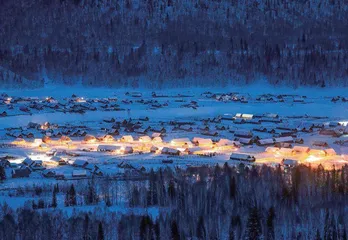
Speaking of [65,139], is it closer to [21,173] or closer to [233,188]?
[21,173]

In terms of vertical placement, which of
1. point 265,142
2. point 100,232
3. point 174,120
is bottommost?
point 174,120

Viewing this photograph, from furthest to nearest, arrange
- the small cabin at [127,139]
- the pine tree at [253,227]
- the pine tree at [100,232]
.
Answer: the small cabin at [127,139] < the pine tree at [253,227] < the pine tree at [100,232]

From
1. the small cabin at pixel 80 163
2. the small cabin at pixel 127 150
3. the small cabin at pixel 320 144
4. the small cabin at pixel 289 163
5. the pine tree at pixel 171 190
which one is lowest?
the small cabin at pixel 320 144

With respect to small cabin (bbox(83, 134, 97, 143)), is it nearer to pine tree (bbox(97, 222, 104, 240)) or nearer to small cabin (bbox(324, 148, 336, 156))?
small cabin (bbox(324, 148, 336, 156))

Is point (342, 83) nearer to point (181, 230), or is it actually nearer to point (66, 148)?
point (66, 148)

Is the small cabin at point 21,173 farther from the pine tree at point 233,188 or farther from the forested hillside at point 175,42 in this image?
the forested hillside at point 175,42

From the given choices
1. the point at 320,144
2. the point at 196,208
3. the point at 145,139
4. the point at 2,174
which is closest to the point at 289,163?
the point at 320,144

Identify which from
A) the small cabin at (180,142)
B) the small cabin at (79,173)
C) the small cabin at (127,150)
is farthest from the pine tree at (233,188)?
the small cabin at (180,142)
